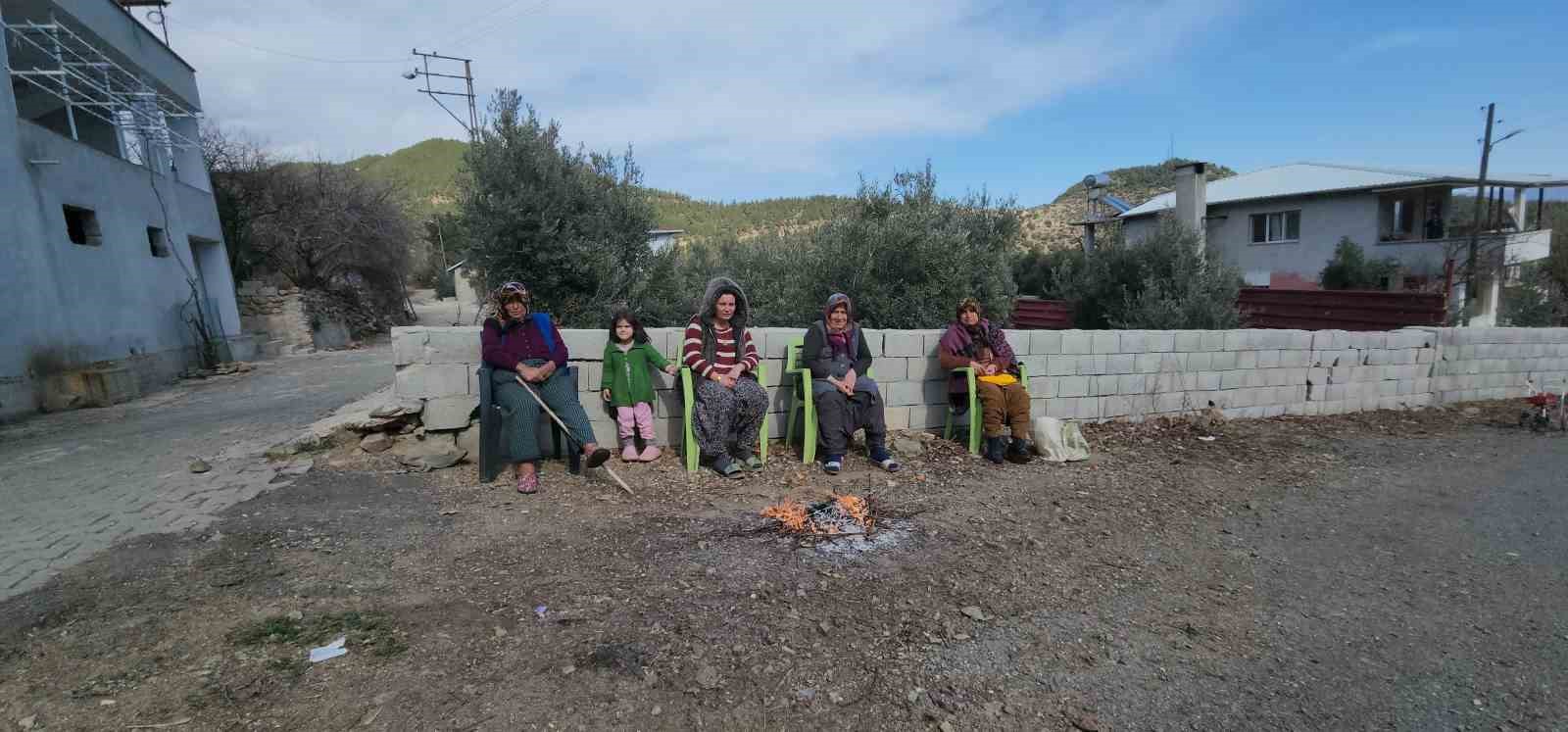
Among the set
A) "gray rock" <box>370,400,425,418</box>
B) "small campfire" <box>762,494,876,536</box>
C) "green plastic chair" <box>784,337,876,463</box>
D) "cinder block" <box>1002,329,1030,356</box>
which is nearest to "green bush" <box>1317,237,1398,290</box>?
"cinder block" <box>1002,329,1030,356</box>

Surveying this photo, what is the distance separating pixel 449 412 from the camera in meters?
4.97

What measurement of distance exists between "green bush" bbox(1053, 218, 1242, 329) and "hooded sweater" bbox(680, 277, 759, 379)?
7018 mm

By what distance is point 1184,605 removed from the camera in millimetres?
3039

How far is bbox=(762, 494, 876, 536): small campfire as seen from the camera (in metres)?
3.77

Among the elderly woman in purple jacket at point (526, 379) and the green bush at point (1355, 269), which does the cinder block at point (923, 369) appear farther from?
the green bush at point (1355, 269)

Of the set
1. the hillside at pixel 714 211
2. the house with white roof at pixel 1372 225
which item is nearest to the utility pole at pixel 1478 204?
the house with white roof at pixel 1372 225

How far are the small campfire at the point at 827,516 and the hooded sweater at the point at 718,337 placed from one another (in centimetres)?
122

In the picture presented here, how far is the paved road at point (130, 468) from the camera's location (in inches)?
142

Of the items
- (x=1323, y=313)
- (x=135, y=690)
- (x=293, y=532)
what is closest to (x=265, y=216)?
(x=293, y=532)

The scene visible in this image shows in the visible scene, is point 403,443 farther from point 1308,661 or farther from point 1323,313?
point 1323,313

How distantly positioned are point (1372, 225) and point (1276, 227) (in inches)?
106

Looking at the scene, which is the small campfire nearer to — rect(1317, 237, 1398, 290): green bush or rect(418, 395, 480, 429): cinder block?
rect(418, 395, 480, 429): cinder block

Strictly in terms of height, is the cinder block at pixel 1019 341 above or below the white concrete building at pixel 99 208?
below

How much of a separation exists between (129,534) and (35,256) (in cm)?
712
